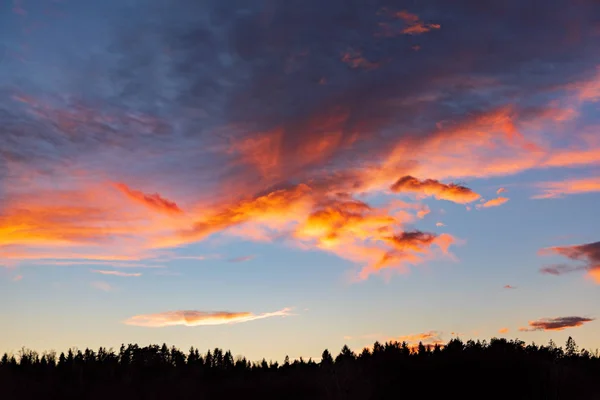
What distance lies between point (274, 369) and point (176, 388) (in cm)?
5633

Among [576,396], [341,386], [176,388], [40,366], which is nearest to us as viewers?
[576,396]

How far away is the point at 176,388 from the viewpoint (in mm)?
96562

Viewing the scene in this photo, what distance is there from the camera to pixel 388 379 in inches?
3578

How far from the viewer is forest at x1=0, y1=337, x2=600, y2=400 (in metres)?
76.9

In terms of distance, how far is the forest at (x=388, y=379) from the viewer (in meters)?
76.9

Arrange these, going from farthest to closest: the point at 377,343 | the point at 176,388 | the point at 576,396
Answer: the point at 377,343 → the point at 176,388 → the point at 576,396

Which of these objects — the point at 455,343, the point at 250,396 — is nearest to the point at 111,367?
the point at 250,396

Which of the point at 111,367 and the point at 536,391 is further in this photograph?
the point at 111,367

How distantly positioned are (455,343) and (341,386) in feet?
97.9

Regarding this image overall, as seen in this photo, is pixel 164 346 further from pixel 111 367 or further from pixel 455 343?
pixel 455 343

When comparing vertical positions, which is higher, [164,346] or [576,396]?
[164,346]

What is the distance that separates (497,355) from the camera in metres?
87.7

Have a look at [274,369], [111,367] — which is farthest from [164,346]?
[111,367]

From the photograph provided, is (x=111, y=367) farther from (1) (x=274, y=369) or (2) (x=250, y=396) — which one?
(1) (x=274, y=369)
